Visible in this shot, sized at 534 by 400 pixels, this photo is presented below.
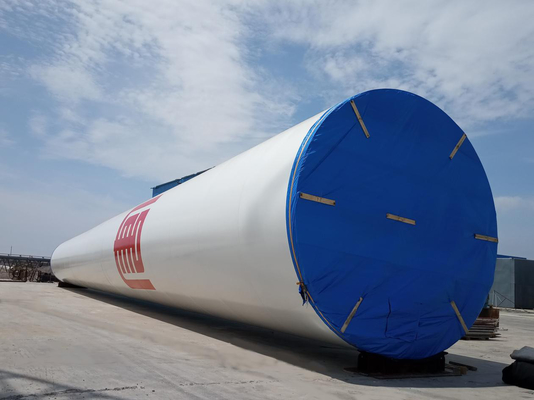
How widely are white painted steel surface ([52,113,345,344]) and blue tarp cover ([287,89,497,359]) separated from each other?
0.94 ft

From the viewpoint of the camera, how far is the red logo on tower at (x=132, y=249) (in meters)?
10.7

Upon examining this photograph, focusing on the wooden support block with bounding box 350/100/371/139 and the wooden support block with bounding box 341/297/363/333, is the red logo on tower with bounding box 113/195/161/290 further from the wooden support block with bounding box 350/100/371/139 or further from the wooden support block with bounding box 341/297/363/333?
the wooden support block with bounding box 350/100/371/139

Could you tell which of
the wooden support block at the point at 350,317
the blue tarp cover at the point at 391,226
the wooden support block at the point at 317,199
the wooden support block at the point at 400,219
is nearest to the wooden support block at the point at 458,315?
the blue tarp cover at the point at 391,226

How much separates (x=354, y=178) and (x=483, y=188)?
8.08 feet

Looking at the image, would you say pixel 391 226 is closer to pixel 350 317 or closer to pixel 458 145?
pixel 350 317

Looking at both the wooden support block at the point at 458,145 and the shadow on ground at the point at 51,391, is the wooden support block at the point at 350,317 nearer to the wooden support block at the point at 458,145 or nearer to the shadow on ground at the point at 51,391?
the shadow on ground at the point at 51,391

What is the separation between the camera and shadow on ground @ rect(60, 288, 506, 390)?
5588 millimetres

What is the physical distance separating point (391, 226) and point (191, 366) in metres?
3.01

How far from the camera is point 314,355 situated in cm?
692

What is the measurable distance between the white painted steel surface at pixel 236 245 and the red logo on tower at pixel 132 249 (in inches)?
17.6

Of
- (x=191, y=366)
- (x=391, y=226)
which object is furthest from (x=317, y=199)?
(x=191, y=366)

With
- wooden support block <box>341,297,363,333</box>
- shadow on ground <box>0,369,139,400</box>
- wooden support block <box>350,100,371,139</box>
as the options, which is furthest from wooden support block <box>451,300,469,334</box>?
shadow on ground <box>0,369,139,400</box>

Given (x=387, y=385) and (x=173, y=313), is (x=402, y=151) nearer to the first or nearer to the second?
(x=387, y=385)

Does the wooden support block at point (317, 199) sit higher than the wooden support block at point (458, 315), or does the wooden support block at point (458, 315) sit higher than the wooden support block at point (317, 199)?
the wooden support block at point (317, 199)
